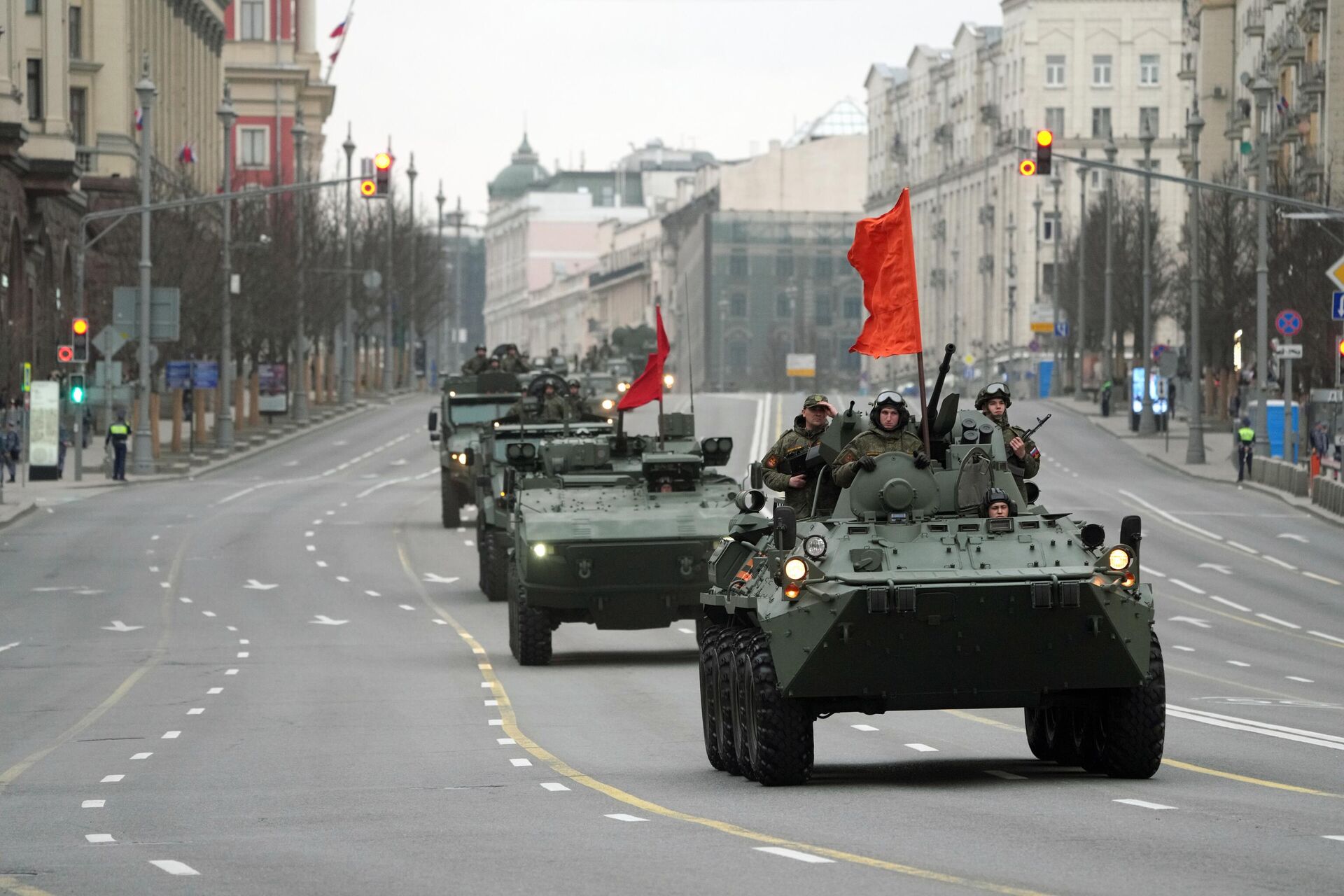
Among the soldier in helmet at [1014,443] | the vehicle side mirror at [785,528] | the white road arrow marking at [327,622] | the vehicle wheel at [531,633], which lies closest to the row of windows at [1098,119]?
the white road arrow marking at [327,622]

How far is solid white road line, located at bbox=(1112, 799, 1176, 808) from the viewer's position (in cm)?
1275

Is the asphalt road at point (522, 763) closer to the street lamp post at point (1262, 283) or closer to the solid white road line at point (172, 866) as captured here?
the solid white road line at point (172, 866)

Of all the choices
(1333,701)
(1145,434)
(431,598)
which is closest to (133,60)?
(1145,434)

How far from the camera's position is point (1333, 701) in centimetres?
2178

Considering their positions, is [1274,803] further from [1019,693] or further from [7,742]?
[7,742]

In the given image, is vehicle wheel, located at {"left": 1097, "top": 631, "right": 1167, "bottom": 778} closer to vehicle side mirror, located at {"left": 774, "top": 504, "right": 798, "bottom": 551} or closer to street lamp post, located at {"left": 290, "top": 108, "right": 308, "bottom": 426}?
vehicle side mirror, located at {"left": 774, "top": 504, "right": 798, "bottom": 551}

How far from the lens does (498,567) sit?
112 feet

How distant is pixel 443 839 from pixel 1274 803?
4.09 meters

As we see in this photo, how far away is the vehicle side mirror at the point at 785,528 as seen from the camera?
14031 millimetres

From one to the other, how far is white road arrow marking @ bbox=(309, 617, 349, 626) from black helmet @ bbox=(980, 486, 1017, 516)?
17.5 meters

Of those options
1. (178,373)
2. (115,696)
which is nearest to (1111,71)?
(178,373)

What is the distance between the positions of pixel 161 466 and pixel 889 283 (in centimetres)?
5246

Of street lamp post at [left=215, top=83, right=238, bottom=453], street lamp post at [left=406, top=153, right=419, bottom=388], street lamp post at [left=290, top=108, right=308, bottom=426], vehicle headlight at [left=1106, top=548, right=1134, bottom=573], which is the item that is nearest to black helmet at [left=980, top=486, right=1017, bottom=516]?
vehicle headlight at [left=1106, top=548, right=1134, bottom=573]

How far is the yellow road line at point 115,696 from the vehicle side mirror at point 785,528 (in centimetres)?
483
